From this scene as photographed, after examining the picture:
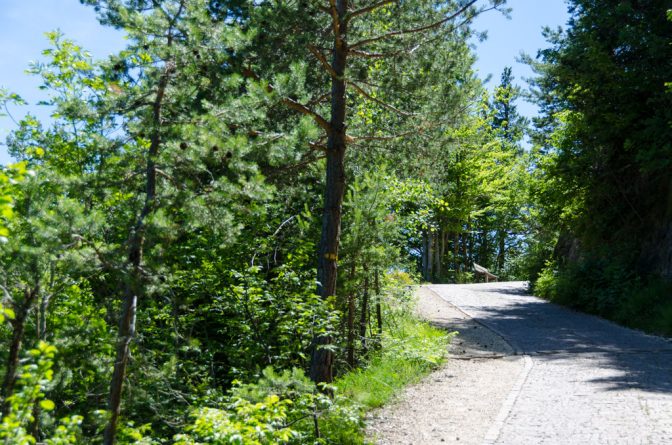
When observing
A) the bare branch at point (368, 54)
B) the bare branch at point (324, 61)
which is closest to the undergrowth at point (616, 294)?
the bare branch at point (368, 54)

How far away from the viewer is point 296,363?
9.90 metres

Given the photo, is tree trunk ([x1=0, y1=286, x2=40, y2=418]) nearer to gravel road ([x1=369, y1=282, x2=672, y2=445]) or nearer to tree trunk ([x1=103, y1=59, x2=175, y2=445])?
tree trunk ([x1=103, y1=59, x2=175, y2=445])

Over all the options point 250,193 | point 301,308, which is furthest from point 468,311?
point 250,193

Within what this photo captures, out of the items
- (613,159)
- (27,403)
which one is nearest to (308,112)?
(27,403)

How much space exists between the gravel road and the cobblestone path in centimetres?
1

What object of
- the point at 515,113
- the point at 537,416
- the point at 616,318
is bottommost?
the point at 537,416

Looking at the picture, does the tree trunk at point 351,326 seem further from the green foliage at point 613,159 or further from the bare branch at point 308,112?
the green foliage at point 613,159

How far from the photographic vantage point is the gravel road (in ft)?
22.1

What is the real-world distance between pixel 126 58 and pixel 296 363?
5.51 m

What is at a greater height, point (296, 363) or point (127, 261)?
point (127, 261)

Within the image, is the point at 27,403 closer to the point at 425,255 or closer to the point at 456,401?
the point at 456,401

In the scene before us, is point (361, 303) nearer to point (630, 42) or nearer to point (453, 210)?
point (630, 42)

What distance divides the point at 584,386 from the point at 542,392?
0.65 m

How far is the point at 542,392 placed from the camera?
834 cm
